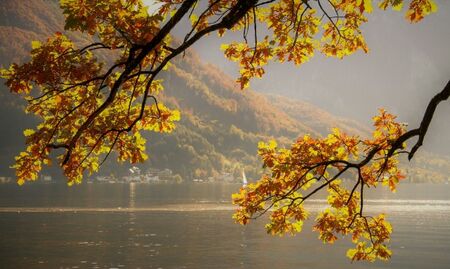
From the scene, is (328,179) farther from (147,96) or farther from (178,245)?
(178,245)

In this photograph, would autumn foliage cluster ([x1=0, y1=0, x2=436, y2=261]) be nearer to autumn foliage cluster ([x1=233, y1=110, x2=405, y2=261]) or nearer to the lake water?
autumn foliage cluster ([x1=233, y1=110, x2=405, y2=261])

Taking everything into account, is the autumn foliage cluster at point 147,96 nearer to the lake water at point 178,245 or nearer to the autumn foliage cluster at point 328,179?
the autumn foliage cluster at point 328,179

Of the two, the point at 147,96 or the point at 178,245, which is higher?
the point at 147,96

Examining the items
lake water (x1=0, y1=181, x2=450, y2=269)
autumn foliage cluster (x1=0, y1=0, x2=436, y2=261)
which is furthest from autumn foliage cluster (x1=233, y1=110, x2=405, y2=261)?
lake water (x1=0, y1=181, x2=450, y2=269)

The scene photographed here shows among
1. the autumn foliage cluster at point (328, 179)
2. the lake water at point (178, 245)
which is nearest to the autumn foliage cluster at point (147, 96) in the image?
the autumn foliage cluster at point (328, 179)

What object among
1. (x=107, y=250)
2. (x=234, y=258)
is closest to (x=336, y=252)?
(x=234, y=258)

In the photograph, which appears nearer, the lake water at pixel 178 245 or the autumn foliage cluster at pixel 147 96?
the autumn foliage cluster at pixel 147 96

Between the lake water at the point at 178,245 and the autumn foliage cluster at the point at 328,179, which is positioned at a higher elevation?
the autumn foliage cluster at the point at 328,179

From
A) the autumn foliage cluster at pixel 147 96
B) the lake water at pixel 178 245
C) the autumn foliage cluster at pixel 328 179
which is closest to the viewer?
the autumn foliage cluster at pixel 147 96

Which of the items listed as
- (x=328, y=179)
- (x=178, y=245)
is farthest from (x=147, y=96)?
(x=178, y=245)

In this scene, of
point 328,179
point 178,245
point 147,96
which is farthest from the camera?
point 178,245

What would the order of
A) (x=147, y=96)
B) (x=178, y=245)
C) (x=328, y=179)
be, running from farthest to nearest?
(x=178, y=245), (x=328, y=179), (x=147, y=96)

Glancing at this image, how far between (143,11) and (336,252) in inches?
2689

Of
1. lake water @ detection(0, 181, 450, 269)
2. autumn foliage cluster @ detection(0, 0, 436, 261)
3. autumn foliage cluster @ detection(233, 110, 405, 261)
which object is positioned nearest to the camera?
autumn foliage cluster @ detection(0, 0, 436, 261)
